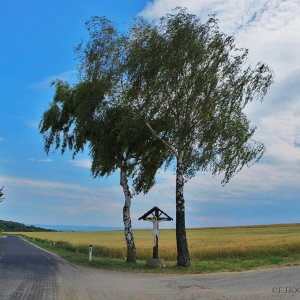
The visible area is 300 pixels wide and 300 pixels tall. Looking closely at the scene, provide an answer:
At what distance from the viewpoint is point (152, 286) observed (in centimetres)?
1576

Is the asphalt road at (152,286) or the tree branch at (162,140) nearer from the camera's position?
the asphalt road at (152,286)

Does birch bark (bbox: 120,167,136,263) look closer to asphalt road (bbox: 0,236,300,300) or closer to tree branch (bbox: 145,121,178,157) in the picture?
tree branch (bbox: 145,121,178,157)

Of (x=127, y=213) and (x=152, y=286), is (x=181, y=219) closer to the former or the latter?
(x=127, y=213)

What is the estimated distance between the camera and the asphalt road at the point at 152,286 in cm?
1299

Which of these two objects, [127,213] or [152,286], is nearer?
[152,286]

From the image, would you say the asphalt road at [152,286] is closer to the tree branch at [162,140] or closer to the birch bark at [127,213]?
the tree branch at [162,140]

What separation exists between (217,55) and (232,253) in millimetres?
15919

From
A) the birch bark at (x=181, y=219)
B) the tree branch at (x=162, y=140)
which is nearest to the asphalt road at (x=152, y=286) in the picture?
the birch bark at (x=181, y=219)

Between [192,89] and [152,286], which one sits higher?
[192,89]

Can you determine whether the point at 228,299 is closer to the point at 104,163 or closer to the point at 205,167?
the point at 205,167

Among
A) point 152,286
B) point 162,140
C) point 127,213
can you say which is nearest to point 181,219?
point 162,140

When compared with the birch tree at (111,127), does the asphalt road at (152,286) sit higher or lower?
lower

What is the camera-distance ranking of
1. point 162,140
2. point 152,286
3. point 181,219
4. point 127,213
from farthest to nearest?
point 127,213 < point 162,140 < point 181,219 < point 152,286

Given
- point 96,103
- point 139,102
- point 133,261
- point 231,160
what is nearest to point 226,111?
point 231,160
